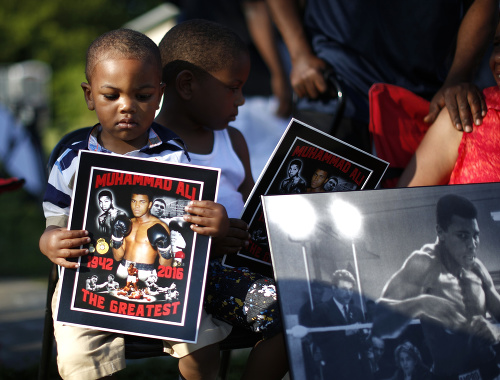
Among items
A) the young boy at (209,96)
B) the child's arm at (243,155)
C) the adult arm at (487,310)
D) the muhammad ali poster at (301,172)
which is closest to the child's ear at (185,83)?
the young boy at (209,96)

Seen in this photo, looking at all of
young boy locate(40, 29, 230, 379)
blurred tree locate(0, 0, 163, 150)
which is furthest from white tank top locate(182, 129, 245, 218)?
blurred tree locate(0, 0, 163, 150)

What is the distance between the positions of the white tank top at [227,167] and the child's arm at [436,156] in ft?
1.89

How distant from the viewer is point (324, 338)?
152cm

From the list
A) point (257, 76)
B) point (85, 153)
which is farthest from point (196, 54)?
point (257, 76)

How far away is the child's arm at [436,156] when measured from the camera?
87.5 inches

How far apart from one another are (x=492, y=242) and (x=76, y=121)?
18038mm

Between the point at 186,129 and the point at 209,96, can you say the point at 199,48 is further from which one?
the point at 186,129

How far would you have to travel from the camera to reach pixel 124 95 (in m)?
1.88

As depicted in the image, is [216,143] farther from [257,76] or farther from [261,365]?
[257,76]

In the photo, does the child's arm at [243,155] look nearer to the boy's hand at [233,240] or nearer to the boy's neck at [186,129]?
the boy's neck at [186,129]

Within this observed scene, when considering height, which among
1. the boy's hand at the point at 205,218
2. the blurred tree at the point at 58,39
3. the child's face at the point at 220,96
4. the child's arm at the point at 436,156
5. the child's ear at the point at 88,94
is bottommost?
the boy's hand at the point at 205,218

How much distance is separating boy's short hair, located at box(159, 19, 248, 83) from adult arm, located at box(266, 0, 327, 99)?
1.41 feet

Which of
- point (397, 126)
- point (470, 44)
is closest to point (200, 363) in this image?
point (397, 126)

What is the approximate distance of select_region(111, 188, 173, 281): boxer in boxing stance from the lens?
1.70m
